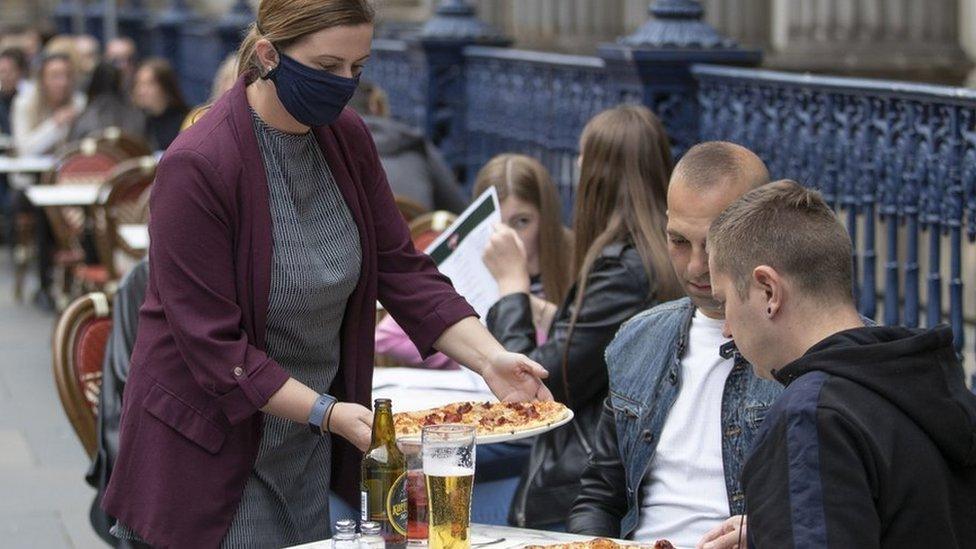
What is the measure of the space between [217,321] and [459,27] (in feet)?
22.8

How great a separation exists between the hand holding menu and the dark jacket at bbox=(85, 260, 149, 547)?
0.95m

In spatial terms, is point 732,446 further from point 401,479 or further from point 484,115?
point 484,115

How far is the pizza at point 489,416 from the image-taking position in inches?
138

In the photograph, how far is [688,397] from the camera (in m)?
3.72

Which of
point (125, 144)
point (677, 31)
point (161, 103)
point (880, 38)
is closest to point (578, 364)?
point (677, 31)

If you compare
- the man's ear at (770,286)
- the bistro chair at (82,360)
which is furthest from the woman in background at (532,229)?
the man's ear at (770,286)

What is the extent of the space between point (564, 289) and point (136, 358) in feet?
7.26

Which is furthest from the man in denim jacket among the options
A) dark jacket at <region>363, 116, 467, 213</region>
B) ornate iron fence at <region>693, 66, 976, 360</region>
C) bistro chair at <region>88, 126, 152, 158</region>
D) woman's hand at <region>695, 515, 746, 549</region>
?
bistro chair at <region>88, 126, 152, 158</region>

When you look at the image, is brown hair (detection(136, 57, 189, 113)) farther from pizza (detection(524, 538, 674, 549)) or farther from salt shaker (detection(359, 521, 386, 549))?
pizza (detection(524, 538, 674, 549))

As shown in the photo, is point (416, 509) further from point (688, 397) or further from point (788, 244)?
point (788, 244)

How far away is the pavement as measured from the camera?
705cm

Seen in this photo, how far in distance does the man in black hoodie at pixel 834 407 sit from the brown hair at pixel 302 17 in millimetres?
1001

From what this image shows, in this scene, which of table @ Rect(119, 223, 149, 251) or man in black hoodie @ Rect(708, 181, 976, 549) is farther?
table @ Rect(119, 223, 149, 251)

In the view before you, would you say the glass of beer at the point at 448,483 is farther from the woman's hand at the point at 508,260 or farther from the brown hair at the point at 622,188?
the woman's hand at the point at 508,260
